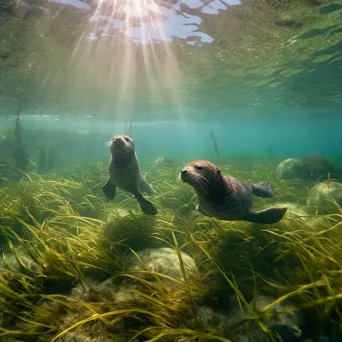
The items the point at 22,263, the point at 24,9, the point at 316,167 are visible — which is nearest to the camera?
the point at 22,263

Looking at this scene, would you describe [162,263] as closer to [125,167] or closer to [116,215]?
[116,215]

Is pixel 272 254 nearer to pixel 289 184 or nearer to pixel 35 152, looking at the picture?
pixel 289 184

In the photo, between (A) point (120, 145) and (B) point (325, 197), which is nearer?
(A) point (120, 145)

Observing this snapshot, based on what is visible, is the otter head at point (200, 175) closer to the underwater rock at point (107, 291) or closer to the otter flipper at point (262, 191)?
the underwater rock at point (107, 291)

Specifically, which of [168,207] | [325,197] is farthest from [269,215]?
[168,207]

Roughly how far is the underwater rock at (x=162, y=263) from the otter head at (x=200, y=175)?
1.23m

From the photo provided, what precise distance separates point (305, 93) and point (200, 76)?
44.5 ft

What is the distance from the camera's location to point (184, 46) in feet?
41.4

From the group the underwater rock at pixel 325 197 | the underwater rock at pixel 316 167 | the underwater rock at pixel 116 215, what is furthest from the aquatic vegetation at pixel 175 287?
the underwater rock at pixel 316 167

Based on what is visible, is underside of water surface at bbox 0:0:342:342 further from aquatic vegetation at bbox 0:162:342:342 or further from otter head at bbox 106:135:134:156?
otter head at bbox 106:135:134:156

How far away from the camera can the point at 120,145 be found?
5.07 metres

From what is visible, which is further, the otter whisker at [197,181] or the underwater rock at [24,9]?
the underwater rock at [24,9]

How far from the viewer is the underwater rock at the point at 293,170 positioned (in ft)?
39.7

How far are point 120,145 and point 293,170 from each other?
10.3 m
